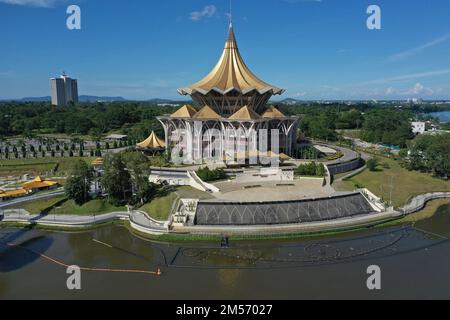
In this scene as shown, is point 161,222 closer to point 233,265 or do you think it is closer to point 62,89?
point 233,265

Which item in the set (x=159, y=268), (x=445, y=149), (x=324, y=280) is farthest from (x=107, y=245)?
(x=445, y=149)

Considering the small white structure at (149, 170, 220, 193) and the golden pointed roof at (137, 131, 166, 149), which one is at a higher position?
the golden pointed roof at (137, 131, 166, 149)

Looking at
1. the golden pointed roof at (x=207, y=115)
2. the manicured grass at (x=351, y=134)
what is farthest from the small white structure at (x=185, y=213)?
the manicured grass at (x=351, y=134)

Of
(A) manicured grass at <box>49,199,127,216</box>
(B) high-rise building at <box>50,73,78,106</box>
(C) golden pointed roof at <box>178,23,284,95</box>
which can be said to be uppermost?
(B) high-rise building at <box>50,73,78,106</box>

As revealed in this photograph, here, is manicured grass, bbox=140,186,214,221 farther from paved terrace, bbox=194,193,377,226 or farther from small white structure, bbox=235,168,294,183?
small white structure, bbox=235,168,294,183

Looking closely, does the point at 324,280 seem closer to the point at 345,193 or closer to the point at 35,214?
the point at 345,193

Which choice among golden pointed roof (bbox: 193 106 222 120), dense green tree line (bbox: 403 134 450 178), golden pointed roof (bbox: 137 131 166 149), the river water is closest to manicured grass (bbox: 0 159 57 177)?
golden pointed roof (bbox: 137 131 166 149)
